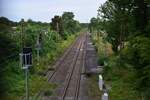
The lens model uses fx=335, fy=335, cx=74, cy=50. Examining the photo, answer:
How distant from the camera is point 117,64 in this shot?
27.3 m

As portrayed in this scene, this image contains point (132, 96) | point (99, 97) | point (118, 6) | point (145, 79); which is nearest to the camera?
point (145, 79)

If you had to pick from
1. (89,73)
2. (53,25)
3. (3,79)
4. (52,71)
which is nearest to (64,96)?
(89,73)

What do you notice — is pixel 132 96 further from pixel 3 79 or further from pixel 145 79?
pixel 3 79

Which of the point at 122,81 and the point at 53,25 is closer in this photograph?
the point at 122,81

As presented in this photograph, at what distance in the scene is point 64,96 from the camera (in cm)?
1888

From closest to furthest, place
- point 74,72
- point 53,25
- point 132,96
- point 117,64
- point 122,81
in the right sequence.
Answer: point 132,96 < point 122,81 < point 117,64 < point 74,72 < point 53,25

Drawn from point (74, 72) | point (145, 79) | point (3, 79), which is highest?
point (3, 79)

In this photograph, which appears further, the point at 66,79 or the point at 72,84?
the point at 66,79

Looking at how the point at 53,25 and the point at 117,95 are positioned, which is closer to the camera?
the point at 117,95

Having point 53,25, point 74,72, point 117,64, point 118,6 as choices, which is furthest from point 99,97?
point 53,25

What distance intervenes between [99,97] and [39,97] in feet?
10.8

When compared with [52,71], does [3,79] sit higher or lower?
higher

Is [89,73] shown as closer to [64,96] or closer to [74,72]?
[74,72]

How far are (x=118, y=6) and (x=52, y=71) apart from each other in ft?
32.8
